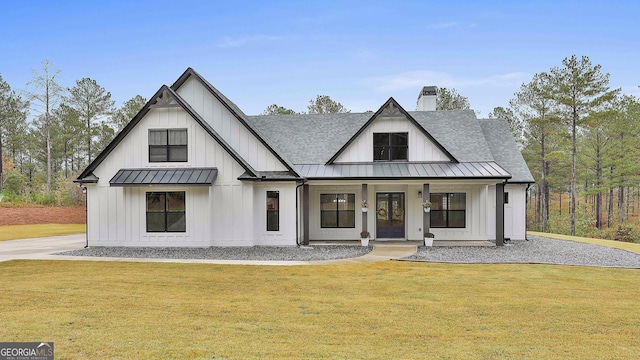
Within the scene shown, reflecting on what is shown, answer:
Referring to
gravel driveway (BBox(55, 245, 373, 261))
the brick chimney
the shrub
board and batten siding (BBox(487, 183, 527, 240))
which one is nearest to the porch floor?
gravel driveway (BBox(55, 245, 373, 261))

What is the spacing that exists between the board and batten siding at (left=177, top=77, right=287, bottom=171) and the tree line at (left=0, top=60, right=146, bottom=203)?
80.8 ft

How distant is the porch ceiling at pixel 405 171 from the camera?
15.5 meters

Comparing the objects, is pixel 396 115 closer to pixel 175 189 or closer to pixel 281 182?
pixel 281 182

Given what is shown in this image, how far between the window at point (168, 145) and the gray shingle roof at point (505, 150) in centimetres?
1537

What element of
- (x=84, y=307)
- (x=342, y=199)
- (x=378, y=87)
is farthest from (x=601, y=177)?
(x=84, y=307)

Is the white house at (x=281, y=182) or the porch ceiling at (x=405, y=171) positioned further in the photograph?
the porch ceiling at (x=405, y=171)

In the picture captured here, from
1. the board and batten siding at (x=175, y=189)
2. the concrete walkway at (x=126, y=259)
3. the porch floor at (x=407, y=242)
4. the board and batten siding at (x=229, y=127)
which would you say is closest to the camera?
the concrete walkway at (x=126, y=259)

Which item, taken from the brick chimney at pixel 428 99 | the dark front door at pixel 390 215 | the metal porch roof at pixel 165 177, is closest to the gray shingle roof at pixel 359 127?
the brick chimney at pixel 428 99

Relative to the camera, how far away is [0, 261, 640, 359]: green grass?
16.2 feet

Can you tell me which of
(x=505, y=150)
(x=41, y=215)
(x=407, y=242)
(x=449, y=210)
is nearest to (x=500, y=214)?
(x=449, y=210)

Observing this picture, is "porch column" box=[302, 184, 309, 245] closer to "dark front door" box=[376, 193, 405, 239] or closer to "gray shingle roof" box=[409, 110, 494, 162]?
"dark front door" box=[376, 193, 405, 239]

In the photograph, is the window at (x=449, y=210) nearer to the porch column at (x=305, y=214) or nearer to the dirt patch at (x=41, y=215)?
the porch column at (x=305, y=214)

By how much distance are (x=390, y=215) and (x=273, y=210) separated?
5890 millimetres

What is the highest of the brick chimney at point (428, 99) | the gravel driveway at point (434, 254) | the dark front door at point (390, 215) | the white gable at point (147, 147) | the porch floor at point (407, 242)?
the brick chimney at point (428, 99)
